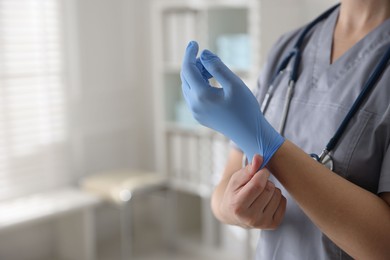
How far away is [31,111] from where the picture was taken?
2920mm

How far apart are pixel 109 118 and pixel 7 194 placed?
32.2 inches

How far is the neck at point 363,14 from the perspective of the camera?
972 mm

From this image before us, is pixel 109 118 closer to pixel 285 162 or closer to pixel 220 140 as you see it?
pixel 220 140

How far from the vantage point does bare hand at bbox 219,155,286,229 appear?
0.85 m

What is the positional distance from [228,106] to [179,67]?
7.19 ft

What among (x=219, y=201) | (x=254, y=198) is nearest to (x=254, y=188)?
(x=254, y=198)

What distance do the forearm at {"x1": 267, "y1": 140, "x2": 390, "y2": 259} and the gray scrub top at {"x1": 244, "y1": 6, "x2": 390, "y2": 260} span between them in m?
0.06

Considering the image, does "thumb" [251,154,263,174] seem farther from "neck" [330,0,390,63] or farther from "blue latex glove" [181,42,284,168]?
"neck" [330,0,390,63]

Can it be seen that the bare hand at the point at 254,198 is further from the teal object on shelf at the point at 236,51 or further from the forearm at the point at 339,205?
the teal object on shelf at the point at 236,51

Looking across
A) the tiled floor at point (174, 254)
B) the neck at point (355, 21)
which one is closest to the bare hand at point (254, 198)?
the neck at point (355, 21)

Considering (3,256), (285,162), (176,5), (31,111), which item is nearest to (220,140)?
(176,5)

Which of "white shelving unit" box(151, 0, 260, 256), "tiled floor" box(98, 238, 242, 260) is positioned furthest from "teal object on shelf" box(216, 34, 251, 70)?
"tiled floor" box(98, 238, 242, 260)

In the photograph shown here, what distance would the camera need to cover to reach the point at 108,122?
3.32 meters

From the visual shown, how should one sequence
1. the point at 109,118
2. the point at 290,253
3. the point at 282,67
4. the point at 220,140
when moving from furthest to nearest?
the point at 109,118, the point at 220,140, the point at 282,67, the point at 290,253
